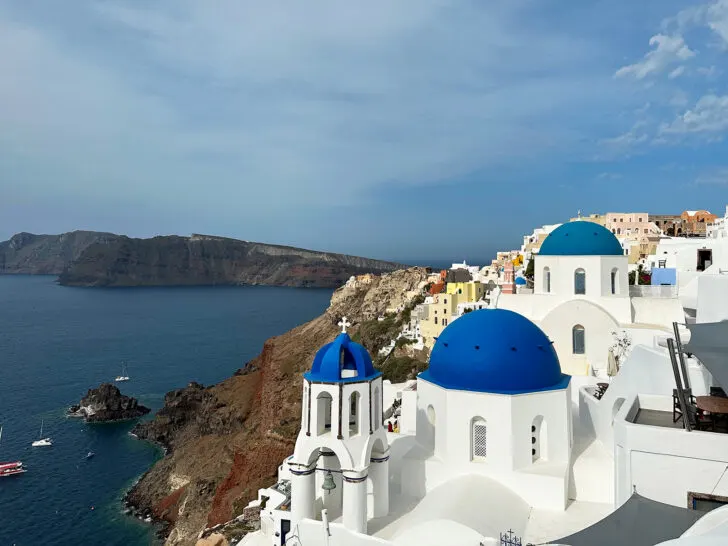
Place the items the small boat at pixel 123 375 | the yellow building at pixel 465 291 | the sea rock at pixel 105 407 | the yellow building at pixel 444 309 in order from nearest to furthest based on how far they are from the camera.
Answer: the yellow building at pixel 444 309, the yellow building at pixel 465 291, the sea rock at pixel 105 407, the small boat at pixel 123 375

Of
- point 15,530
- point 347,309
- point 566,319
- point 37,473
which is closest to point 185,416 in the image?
point 37,473

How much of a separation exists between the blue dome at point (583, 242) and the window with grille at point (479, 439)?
389 inches

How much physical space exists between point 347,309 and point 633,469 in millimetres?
57455

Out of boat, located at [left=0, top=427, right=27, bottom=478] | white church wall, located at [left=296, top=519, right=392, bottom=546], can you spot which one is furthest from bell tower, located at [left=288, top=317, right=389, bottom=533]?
boat, located at [left=0, top=427, right=27, bottom=478]

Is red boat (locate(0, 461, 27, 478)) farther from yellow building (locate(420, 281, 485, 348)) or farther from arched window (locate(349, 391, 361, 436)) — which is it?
arched window (locate(349, 391, 361, 436))

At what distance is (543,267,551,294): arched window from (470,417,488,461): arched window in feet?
33.0

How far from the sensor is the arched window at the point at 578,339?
59.8ft

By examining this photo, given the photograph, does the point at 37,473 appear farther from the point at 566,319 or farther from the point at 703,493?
the point at 703,493

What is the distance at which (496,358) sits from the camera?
11.1 meters

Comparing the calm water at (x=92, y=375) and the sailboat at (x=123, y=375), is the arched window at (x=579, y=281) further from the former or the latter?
the sailboat at (x=123, y=375)

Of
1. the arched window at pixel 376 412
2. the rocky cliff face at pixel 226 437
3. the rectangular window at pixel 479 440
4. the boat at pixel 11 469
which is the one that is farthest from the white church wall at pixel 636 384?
the boat at pixel 11 469

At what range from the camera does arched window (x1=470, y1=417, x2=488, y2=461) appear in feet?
36.7

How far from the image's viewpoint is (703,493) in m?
8.28

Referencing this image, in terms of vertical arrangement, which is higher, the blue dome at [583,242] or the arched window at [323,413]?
the blue dome at [583,242]
